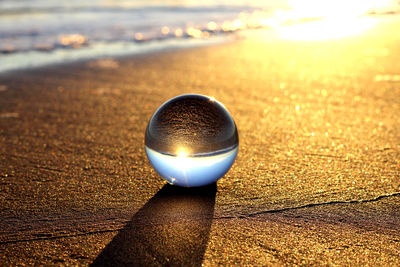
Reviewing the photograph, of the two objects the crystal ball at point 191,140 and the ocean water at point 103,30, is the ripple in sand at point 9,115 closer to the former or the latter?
the ocean water at point 103,30

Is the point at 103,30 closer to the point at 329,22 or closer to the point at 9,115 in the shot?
the point at 329,22

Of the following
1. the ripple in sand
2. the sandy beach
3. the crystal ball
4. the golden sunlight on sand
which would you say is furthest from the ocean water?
the crystal ball

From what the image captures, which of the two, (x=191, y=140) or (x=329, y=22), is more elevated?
(x=191, y=140)

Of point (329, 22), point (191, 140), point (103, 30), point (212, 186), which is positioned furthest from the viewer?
point (329, 22)

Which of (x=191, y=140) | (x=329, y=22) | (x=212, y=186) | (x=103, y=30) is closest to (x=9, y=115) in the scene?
(x=212, y=186)

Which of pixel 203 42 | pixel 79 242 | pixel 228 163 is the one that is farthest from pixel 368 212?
pixel 203 42

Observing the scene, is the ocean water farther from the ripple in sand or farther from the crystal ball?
the crystal ball

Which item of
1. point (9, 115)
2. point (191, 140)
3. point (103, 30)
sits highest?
point (191, 140)
